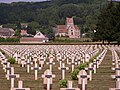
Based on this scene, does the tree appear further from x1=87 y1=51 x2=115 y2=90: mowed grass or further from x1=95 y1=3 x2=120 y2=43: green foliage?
x1=87 y1=51 x2=115 y2=90: mowed grass

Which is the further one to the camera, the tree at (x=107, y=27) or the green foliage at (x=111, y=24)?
the tree at (x=107, y=27)

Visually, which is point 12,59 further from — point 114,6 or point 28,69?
point 114,6

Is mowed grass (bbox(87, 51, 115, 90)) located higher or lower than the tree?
higher

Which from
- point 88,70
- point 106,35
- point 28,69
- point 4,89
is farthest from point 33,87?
point 106,35

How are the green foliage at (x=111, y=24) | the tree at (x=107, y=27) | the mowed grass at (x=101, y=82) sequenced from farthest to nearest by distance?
the tree at (x=107, y=27) < the green foliage at (x=111, y=24) < the mowed grass at (x=101, y=82)

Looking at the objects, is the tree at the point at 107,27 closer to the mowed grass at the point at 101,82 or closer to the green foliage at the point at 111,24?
the green foliage at the point at 111,24

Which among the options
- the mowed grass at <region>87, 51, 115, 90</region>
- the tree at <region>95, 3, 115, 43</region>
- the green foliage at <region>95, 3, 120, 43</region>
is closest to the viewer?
the mowed grass at <region>87, 51, 115, 90</region>

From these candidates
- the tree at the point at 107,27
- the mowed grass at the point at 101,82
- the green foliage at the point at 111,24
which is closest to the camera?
the mowed grass at the point at 101,82

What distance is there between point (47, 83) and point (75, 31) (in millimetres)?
184901

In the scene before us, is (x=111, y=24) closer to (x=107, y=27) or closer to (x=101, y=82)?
(x=107, y=27)

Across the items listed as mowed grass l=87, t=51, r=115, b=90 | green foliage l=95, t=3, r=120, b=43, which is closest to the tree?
green foliage l=95, t=3, r=120, b=43

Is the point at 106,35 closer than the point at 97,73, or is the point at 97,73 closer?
the point at 97,73

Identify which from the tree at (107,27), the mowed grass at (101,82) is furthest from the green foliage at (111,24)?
the mowed grass at (101,82)

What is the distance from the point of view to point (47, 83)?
14.3 meters
